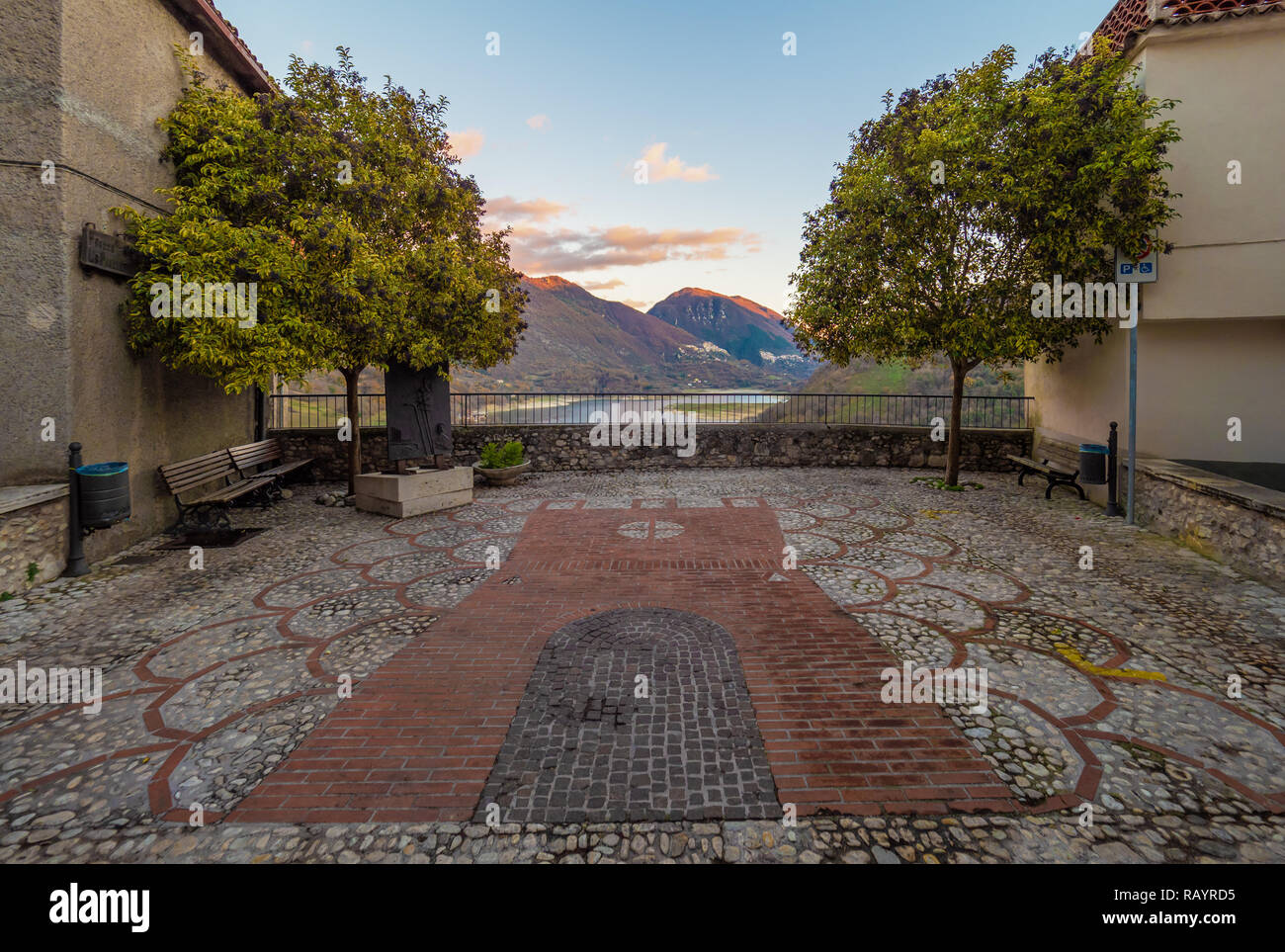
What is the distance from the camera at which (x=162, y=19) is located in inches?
355

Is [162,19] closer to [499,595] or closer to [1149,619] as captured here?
[499,595]

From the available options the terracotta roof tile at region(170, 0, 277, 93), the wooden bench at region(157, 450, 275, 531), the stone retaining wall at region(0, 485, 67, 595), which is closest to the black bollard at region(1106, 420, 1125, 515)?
the wooden bench at region(157, 450, 275, 531)

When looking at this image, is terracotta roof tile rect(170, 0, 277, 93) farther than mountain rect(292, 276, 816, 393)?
No

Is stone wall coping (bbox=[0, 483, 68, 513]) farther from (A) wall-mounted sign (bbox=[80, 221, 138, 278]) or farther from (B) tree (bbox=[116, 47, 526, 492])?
(A) wall-mounted sign (bbox=[80, 221, 138, 278])

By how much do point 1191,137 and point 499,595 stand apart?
43.3 feet

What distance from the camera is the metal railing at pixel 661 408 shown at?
50.3 ft

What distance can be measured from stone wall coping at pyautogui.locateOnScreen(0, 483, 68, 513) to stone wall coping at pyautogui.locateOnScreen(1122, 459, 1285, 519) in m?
14.4

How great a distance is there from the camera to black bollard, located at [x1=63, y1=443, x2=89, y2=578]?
730cm

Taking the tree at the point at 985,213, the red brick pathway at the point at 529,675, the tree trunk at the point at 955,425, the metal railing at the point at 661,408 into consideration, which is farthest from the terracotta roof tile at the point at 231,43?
the tree trunk at the point at 955,425

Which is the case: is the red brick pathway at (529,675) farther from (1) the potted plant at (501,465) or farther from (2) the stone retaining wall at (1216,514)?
(1) the potted plant at (501,465)

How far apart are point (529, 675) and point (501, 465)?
10136 mm

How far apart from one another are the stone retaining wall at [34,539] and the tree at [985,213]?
1266 centimetres

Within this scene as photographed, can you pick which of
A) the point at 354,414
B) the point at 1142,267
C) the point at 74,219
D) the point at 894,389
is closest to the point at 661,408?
the point at 354,414
